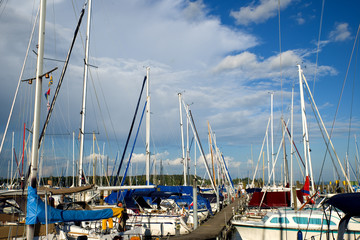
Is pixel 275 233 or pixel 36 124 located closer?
pixel 36 124

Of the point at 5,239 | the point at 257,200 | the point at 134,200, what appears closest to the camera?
the point at 5,239

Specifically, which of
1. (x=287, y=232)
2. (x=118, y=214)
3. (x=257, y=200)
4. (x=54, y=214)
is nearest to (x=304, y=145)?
(x=257, y=200)

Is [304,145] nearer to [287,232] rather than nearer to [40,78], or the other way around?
[287,232]

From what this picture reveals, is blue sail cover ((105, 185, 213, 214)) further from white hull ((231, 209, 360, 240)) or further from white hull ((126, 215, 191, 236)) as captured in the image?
white hull ((231, 209, 360, 240))

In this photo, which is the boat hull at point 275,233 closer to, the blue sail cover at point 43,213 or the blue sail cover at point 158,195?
the blue sail cover at point 158,195

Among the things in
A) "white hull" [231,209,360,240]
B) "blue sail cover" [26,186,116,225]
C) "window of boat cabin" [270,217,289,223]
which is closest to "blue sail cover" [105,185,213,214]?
"white hull" [231,209,360,240]

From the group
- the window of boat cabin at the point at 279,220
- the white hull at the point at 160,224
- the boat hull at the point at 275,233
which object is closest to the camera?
the boat hull at the point at 275,233

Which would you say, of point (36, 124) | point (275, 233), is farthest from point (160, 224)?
point (36, 124)

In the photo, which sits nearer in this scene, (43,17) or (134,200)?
(43,17)

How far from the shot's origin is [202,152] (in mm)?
33875

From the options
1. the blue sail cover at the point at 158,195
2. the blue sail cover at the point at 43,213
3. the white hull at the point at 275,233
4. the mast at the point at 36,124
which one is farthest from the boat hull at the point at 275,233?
the mast at the point at 36,124

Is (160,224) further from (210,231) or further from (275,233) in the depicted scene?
(275,233)

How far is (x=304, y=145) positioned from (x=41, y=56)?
25.7 m

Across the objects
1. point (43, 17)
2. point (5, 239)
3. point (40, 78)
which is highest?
point (43, 17)
